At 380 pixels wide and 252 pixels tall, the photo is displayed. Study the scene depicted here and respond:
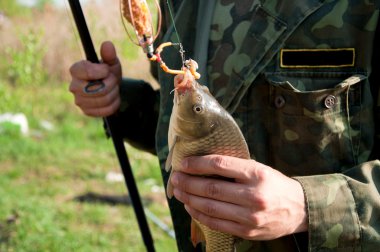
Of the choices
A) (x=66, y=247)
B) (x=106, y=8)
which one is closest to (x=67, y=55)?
(x=106, y=8)

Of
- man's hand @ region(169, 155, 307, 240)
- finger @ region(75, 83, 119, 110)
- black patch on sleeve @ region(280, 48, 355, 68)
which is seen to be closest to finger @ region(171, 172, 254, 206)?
man's hand @ region(169, 155, 307, 240)

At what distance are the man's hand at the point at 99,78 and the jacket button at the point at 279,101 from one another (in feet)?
2.91

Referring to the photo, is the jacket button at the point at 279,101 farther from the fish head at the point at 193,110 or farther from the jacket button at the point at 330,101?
the fish head at the point at 193,110

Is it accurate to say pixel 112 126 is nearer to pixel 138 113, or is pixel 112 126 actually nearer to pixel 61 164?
pixel 138 113

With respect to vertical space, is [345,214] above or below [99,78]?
below

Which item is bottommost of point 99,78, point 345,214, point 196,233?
point 196,233

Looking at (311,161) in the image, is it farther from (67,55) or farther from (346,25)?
(67,55)

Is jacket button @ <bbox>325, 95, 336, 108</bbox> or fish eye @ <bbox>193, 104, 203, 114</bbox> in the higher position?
fish eye @ <bbox>193, 104, 203, 114</bbox>

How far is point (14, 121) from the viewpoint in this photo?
6.69 m

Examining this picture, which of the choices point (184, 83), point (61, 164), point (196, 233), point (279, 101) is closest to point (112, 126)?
point (196, 233)

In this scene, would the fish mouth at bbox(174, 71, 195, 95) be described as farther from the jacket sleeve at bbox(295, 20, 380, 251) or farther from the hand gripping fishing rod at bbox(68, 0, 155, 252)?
the hand gripping fishing rod at bbox(68, 0, 155, 252)

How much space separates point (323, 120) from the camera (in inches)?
73.9

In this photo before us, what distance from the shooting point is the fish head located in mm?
1598

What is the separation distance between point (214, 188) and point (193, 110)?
9.6 inches
